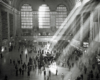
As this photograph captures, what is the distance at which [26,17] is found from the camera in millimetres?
45219

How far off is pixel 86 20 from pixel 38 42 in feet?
49.8

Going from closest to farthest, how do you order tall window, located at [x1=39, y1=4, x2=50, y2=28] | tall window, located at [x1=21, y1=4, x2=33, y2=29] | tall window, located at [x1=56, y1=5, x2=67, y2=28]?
tall window, located at [x1=21, y1=4, x2=33, y2=29] < tall window, located at [x1=39, y1=4, x2=50, y2=28] < tall window, located at [x1=56, y1=5, x2=67, y2=28]

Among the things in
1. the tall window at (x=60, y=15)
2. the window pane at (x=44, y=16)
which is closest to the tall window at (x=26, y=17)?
the window pane at (x=44, y=16)

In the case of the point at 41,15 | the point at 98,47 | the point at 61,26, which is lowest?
the point at 98,47

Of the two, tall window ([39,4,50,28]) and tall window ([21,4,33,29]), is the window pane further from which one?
tall window ([21,4,33,29])

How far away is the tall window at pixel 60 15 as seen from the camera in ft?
147

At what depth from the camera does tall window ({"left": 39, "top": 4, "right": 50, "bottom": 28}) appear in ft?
147

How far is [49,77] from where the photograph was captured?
15203 millimetres

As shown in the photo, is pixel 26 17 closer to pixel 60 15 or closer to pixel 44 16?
pixel 44 16

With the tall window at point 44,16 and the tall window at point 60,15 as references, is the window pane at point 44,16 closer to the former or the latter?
the tall window at point 44,16

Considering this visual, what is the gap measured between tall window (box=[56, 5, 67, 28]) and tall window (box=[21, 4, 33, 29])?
743cm

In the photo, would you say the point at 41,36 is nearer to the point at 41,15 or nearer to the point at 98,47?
the point at 41,15

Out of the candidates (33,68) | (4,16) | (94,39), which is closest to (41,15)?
(4,16)

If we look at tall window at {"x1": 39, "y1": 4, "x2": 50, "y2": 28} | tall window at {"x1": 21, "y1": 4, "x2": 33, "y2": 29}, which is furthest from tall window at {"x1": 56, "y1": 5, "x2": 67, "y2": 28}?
tall window at {"x1": 21, "y1": 4, "x2": 33, "y2": 29}
